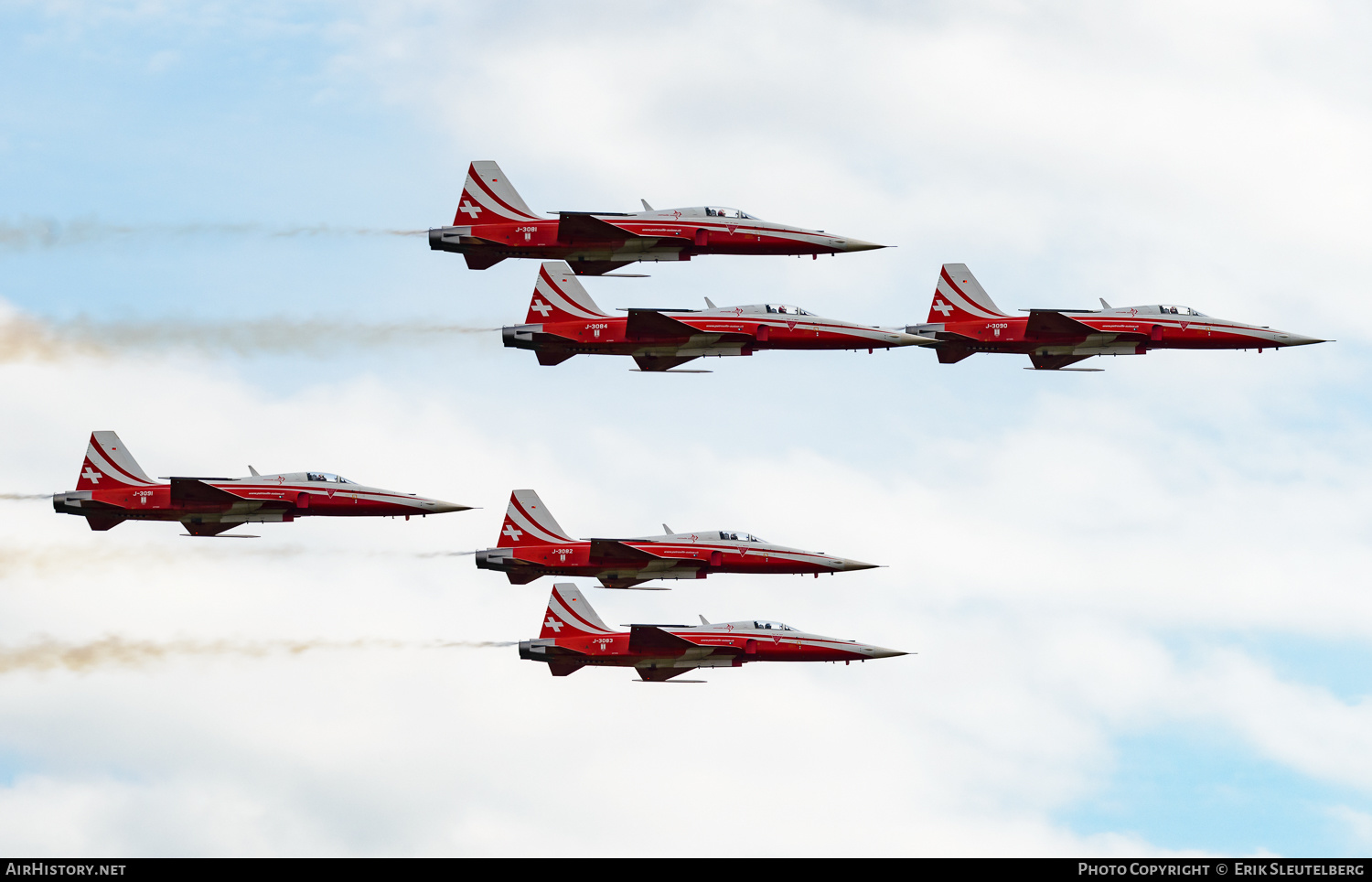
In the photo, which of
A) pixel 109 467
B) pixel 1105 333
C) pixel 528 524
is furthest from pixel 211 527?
pixel 1105 333

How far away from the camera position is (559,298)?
118000mm

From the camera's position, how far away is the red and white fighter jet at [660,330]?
11606 centimetres

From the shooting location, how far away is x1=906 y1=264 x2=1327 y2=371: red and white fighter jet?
120812 millimetres

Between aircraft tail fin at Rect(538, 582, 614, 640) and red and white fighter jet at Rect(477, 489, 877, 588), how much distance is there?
1.05 m

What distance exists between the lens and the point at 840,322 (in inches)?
4707

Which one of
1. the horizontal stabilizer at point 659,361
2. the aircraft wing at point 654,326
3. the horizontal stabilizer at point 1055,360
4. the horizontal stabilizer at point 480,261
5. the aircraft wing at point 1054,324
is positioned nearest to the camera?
the horizontal stabilizer at point 480,261

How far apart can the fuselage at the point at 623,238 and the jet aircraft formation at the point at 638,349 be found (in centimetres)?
8

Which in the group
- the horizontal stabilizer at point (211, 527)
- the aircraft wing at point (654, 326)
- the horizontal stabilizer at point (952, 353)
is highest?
the horizontal stabilizer at point (952, 353)

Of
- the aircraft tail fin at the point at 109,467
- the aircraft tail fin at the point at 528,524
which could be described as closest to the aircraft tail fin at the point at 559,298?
the aircraft tail fin at the point at 528,524

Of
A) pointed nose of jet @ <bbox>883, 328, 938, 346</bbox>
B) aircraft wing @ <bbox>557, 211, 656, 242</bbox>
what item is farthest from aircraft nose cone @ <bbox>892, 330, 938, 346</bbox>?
aircraft wing @ <bbox>557, 211, 656, 242</bbox>

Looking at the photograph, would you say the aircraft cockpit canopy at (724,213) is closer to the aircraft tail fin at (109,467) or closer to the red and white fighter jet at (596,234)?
the red and white fighter jet at (596,234)

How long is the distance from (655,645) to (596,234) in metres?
22.4
